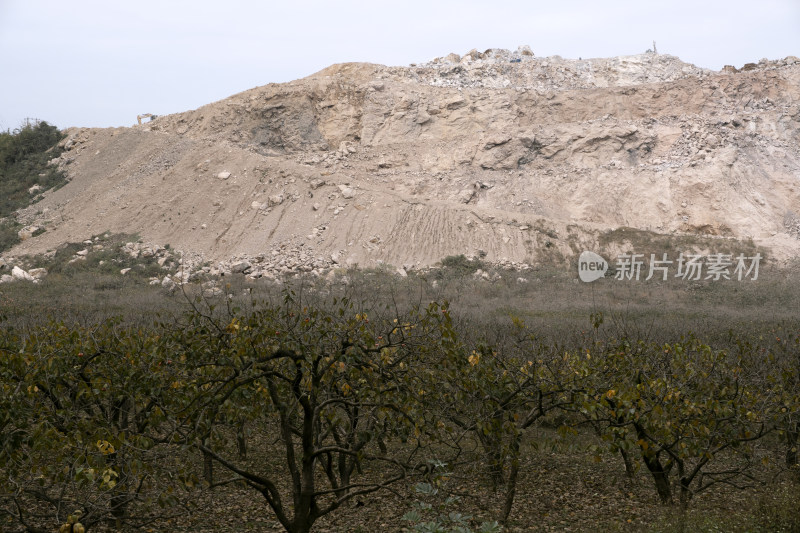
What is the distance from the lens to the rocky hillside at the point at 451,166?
3275 cm

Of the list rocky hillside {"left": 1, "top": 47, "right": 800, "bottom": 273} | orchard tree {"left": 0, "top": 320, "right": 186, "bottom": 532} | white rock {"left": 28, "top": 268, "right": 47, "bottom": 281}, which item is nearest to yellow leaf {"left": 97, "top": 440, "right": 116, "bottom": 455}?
orchard tree {"left": 0, "top": 320, "right": 186, "bottom": 532}

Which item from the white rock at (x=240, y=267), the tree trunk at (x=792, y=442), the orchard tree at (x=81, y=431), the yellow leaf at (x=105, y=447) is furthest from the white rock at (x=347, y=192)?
the yellow leaf at (x=105, y=447)

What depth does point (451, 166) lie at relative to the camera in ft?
133

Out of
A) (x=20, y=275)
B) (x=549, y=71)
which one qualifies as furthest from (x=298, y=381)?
(x=549, y=71)

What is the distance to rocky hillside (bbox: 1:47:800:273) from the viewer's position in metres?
32.8

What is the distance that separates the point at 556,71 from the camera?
150 ft

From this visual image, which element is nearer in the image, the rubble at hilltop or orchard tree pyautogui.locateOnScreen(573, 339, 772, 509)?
orchard tree pyautogui.locateOnScreen(573, 339, 772, 509)

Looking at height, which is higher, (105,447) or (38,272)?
(105,447)

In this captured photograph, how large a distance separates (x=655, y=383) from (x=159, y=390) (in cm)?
455

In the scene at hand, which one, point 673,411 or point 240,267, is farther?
point 240,267

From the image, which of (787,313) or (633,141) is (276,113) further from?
(787,313)

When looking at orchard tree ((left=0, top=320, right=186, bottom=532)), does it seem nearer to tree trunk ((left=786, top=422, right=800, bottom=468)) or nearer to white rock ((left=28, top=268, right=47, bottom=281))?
tree trunk ((left=786, top=422, right=800, bottom=468))

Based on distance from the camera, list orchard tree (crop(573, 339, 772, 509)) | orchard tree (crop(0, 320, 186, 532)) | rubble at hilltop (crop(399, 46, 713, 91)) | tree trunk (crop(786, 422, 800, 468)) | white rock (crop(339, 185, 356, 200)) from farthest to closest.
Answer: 1. rubble at hilltop (crop(399, 46, 713, 91))
2. white rock (crop(339, 185, 356, 200))
3. tree trunk (crop(786, 422, 800, 468))
4. orchard tree (crop(573, 339, 772, 509))
5. orchard tree (crop(0, 320, 186, 532))

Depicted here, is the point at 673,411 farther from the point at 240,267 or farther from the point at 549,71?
the point at 549,71
